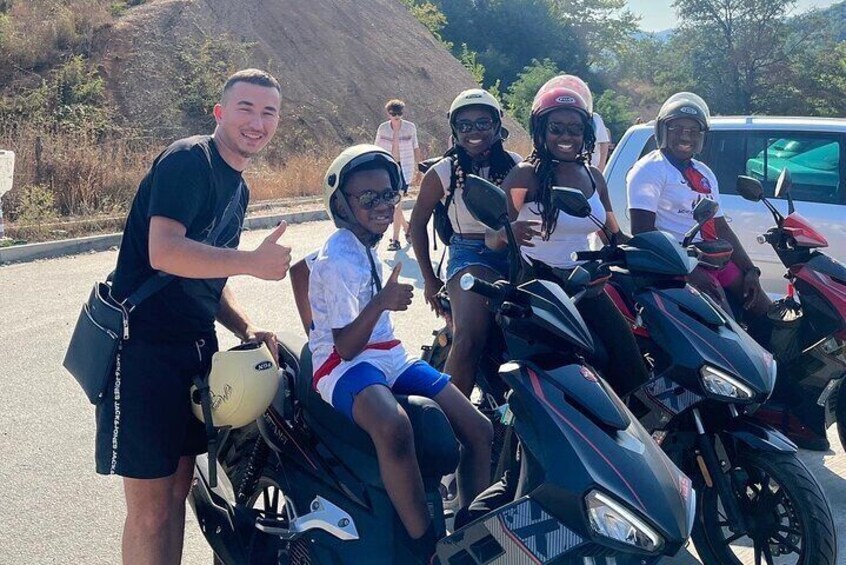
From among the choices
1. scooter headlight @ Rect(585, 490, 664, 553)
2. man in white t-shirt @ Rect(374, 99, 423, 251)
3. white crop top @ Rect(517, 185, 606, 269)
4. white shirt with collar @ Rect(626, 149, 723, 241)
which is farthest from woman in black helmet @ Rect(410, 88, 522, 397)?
man in white t-shirt @ Rect(374, 99, 423, 251)

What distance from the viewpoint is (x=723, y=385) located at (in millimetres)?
3344

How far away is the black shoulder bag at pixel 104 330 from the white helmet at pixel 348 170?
0.40 m

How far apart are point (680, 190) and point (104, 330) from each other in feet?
10.0

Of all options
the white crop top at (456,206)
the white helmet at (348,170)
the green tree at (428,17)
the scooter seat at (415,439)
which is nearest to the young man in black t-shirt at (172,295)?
the white helmet at (348,170)

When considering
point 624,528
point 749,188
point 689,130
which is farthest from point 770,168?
point 624,528

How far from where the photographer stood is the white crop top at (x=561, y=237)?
4160 mm

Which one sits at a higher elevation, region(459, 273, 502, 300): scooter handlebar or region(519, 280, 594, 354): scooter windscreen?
region(459, 273, 502, 300): scooter handlebar

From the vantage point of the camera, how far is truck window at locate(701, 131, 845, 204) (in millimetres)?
6723

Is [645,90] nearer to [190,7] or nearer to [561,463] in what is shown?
[190,7]

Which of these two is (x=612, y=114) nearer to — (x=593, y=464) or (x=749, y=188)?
(x=749, y=188)

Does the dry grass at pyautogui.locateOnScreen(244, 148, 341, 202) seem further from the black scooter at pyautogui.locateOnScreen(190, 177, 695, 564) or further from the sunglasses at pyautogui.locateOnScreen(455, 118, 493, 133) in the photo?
the black scooter at pyautogui.locateOnScreen(190, 177, 695, 564)

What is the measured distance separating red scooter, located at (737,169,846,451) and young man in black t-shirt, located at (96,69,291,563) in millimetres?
2597

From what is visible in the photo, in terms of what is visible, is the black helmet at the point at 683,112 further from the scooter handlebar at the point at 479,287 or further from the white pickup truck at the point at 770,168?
the scooter handlebar at the point at 479,287

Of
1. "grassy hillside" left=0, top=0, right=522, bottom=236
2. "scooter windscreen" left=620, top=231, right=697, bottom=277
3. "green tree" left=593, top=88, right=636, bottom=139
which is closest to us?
"scooter windscreen" left=620, top=231, right=697, bottom=277
